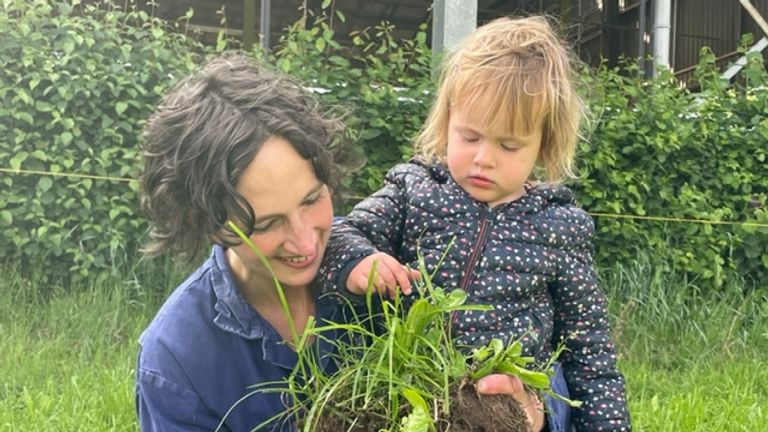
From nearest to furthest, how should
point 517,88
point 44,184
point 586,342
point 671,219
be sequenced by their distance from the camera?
point 517,88 < point 586,342 < point 44,184 < point 671,219

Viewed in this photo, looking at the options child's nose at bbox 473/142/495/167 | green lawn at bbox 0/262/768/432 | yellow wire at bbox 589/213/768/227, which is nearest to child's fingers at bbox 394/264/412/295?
child's nose at bbox 473/142/495/167

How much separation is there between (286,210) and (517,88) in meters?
0.58

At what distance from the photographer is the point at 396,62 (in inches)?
184

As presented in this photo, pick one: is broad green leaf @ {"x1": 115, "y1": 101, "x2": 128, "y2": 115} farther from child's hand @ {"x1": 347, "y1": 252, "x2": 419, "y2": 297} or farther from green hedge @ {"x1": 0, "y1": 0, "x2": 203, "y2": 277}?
child's hand @ {"x1": 347, "y1": 252, "x2": 419, "y2": 297}

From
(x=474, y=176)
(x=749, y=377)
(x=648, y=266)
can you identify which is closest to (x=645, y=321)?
(x=648, y=266)

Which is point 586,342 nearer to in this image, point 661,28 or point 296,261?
point 296,261

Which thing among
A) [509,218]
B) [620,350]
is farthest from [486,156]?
[620,350]

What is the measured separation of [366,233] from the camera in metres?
1.77

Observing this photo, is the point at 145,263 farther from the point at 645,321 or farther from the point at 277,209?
the point at 277,209

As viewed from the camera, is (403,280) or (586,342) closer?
(403,280)

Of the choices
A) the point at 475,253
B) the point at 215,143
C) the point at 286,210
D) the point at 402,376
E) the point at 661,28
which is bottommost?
the point at 402,376

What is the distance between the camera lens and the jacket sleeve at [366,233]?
158cm

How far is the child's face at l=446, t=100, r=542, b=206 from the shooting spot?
1.75 metres

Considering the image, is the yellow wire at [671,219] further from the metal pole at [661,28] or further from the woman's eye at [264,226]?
the metal pole at [661,28]
